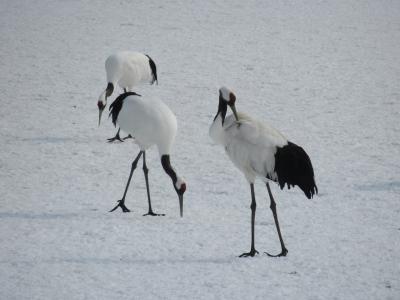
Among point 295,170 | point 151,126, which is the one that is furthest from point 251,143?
point 151,126

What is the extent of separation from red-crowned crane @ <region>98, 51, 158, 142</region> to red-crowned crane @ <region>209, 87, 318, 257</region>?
3002mm

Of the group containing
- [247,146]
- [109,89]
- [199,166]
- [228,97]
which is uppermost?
[228,97]

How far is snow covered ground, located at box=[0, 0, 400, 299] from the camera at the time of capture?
4.90 metres

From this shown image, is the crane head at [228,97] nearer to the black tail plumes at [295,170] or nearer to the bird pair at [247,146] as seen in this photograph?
the bird pair at [247,146]

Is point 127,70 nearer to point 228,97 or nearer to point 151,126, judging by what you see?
point 151,126

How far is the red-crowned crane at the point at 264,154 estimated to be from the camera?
5148 millimetres

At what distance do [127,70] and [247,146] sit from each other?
3.86 meters

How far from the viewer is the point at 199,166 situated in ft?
24.1

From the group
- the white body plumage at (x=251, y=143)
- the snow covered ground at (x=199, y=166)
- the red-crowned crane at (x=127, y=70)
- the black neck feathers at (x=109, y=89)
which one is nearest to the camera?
the snow covered ground at (x=199, y=166)

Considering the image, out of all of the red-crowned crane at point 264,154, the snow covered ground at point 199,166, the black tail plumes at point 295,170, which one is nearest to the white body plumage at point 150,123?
the snow covered ground at point 199,166

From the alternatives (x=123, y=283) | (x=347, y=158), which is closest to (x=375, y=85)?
(x=347, y=158)

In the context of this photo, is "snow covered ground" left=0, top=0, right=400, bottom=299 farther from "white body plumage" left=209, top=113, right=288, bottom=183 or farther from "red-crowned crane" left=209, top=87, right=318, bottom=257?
"white body plumage" left=209, top=113, right=288, bottom=183

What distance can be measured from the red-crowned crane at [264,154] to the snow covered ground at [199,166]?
0.53 m

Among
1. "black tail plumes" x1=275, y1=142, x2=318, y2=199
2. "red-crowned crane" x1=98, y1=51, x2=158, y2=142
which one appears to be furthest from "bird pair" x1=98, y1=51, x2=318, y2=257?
"red-crowned crane" x1=98, y1=51, x2=158, y2=142
